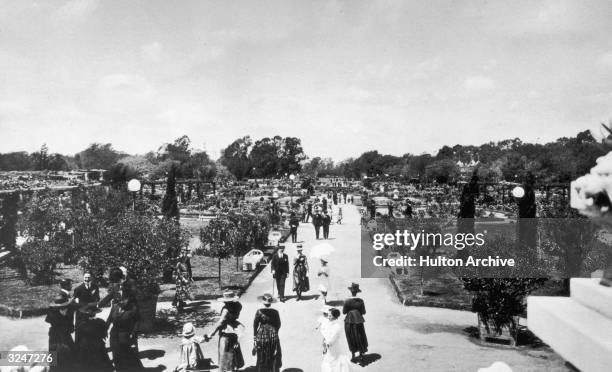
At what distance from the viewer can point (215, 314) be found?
10414 mm

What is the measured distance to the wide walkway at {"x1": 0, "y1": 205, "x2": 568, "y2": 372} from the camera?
7.64 metres

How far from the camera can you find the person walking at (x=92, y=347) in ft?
21.6

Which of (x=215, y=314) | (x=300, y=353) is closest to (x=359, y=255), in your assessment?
(x=215, y=314)

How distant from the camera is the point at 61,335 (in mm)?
6711

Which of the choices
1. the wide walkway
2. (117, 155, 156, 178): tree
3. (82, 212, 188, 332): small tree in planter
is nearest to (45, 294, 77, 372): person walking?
the wide walkway

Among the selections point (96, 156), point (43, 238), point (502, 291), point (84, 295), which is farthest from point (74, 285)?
point (96, 156)

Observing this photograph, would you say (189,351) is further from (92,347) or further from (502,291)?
(502,291)

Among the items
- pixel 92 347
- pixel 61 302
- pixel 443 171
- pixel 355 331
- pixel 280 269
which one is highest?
pixel 443 171

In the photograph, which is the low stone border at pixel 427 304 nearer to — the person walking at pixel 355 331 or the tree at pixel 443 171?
the person walking at pixel 355 331

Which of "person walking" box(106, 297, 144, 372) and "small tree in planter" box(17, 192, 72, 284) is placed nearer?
"person walking" box(106, 297, 144, 372)

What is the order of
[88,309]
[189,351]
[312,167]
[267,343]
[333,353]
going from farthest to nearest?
[312,167]
[88,309]
[267,343]
[189,351]
[333,353]

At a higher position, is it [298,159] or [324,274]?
[298,159]

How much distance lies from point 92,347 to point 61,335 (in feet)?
1.72

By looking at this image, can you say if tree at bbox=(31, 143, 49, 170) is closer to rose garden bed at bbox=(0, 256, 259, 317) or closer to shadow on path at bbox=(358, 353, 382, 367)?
rose garden bed at bbox=(0, 256, 259, 317)
